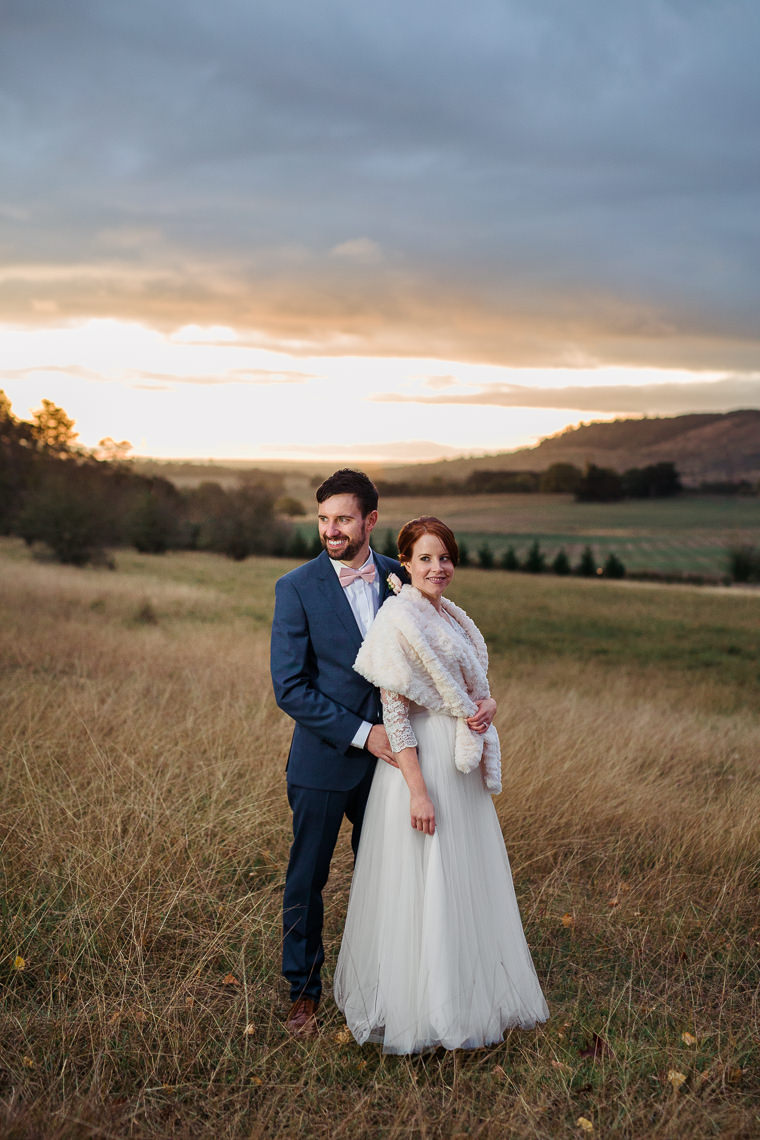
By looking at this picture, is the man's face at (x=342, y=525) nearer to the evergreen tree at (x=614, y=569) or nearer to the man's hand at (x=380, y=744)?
the man's hand at (x=380, y=744)

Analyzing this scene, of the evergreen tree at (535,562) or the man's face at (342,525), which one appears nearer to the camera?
the man's face at (342,525)

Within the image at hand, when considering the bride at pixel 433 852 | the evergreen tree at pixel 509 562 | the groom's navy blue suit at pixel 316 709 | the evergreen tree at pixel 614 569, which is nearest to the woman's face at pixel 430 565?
the bride at pixel 433 852

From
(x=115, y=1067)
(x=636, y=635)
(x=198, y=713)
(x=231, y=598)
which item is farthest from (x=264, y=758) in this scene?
(x=636, y=635)

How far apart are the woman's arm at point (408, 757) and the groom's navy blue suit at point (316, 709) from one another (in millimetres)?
203

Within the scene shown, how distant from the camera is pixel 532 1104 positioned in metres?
3.12

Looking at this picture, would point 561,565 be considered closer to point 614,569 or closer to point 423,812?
point 614,569

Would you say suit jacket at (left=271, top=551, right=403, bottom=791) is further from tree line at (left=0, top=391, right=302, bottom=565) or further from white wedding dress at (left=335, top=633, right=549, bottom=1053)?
tree line at (left=0, top=391, right=302, bottom=565)

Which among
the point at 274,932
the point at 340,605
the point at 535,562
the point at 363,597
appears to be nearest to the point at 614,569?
the point at 535,562

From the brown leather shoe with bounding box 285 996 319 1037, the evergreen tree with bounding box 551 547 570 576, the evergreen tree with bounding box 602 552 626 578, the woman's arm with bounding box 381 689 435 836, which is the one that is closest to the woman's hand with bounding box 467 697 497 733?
the woman's arm with bounding box 381 689 435 836

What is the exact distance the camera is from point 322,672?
11.2ft

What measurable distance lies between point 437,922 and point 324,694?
0.98m

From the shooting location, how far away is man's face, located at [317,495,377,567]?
3195 mm

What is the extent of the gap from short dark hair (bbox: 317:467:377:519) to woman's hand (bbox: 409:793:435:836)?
1.12m

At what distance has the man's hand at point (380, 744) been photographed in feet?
10.7
